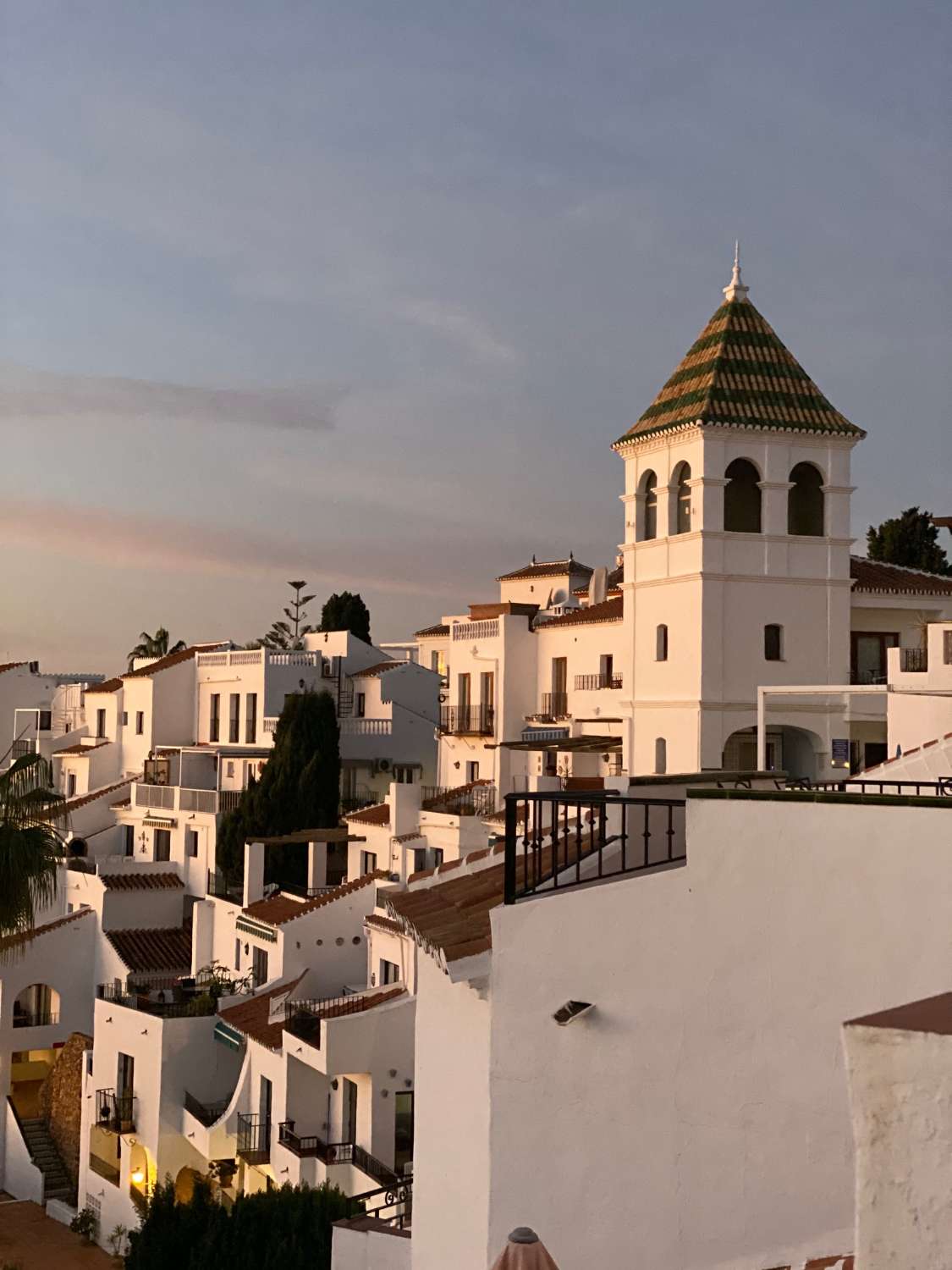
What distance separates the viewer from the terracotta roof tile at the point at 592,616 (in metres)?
45.6

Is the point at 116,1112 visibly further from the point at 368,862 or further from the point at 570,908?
the point at 570,908

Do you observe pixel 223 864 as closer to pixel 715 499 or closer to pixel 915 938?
pixel 715 499

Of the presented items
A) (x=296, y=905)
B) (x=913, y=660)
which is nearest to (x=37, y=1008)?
(x=296, y=905)

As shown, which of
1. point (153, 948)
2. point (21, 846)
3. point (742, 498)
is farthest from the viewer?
point (153, 948)

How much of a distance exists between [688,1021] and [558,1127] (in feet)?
3.59

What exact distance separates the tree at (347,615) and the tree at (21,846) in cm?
4609

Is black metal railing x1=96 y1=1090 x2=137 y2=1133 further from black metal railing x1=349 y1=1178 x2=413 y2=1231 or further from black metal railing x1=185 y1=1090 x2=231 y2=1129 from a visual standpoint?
black metal railing x1=349 y1=1178 x2=413 y2=1231

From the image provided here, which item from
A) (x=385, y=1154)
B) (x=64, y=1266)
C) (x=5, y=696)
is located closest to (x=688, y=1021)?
(x=385, y=1154)

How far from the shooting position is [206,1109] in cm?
3275

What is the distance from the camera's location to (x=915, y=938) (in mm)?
7934

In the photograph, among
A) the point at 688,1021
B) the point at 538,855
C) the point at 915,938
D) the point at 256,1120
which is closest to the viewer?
the point at 915,938

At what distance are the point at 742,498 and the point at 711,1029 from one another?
32.2 metres

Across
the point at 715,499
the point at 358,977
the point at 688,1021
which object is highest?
the point at 715,499

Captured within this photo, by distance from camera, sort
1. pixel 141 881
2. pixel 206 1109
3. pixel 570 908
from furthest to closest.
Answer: pixel 141 881
pixel 206 1109
pixel 570 908
